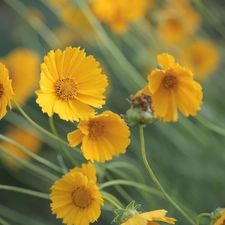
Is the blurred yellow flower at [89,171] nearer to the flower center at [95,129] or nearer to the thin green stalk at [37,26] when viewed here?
the flower center at [95,129]

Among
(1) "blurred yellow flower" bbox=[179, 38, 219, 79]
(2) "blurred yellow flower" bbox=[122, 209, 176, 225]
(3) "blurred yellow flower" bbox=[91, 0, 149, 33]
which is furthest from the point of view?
(1) "blurred yellow flower" bbox=[179, 38, 219, 79]

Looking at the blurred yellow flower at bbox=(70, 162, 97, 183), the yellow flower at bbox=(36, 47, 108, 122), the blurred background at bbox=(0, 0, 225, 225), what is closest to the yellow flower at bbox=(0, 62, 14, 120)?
the yellow flower at bbox=(36, 47, 108, 122)

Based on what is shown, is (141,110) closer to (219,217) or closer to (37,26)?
(219,217)

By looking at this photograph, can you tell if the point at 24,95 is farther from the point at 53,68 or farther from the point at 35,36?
the point at 35,36

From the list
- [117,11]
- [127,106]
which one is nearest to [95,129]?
[117,11]

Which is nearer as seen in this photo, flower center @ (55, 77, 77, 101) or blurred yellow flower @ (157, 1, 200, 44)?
flower center @ (55, 77, 77, 101)

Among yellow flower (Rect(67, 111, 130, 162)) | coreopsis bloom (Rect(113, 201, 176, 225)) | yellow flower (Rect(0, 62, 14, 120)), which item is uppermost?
yellow flower (Rect(0, 62, 14, 120))

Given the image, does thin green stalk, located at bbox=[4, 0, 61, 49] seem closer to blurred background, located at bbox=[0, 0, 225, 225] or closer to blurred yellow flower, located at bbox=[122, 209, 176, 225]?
blurred background, located at bbox=[0, 0, 225, 225]

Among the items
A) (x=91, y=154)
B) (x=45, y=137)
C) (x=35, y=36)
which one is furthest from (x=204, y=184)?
(x=35, y=36)

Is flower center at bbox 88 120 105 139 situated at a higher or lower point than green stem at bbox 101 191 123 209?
higher
